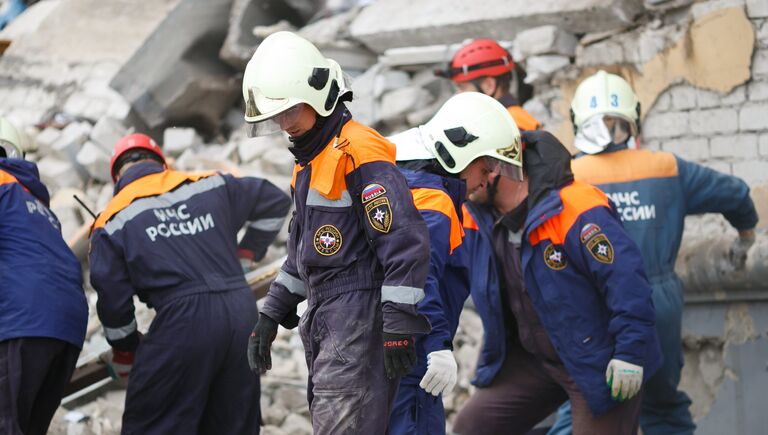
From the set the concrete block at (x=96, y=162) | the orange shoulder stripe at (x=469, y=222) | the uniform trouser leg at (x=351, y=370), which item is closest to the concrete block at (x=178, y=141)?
the concrete block at (x=96, y=162)

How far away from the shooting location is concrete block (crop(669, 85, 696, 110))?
6.26 m

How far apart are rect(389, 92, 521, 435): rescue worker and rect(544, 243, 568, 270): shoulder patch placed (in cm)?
39

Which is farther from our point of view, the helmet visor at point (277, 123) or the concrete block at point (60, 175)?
the concrete block at point (60, 175)

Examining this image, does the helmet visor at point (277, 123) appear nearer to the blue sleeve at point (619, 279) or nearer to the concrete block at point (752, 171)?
the blue sleeve at point (619, 279)

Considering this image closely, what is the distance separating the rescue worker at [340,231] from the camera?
138 inches

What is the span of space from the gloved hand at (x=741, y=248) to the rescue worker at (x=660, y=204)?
0.14 m

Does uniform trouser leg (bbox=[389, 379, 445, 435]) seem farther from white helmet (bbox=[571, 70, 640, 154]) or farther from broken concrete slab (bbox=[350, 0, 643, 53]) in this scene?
broken concrete slab (bbox=[350, 0, 643, 53])

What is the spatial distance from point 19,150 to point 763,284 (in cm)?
373

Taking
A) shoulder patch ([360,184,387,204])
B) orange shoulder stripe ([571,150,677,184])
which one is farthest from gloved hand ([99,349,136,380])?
orange shoulder stripe ([571,150,677,184])

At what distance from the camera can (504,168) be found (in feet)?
14.2

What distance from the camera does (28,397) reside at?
4.63 metres

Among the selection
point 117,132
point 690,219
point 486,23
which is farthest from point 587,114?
point 117,132

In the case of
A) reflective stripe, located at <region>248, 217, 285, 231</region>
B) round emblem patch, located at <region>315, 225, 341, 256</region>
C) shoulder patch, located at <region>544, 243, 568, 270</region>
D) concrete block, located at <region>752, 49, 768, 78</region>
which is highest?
concrete block, located at <region>752, 49, 768, 78</region>

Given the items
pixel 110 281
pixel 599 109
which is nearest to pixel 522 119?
pixel 599 109
